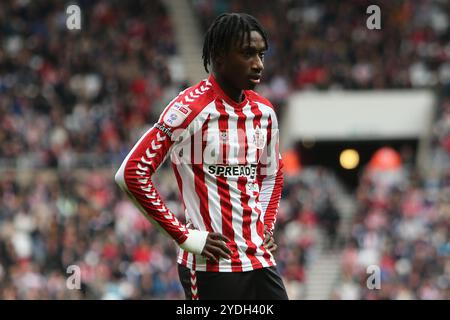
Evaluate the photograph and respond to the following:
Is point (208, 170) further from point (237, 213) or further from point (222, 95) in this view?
point (222, 95)

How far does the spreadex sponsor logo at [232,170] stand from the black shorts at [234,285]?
0.49 meters

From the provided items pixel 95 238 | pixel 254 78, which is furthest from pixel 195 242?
pixel 95 238

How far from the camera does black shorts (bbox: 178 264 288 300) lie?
5.30 m

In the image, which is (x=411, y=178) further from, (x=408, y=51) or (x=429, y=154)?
(x=408, y=51)

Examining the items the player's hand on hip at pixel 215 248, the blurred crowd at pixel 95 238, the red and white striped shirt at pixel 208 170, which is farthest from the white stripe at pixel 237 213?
the blurred crowd at pixel 95 238

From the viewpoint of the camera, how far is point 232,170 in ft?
17.7

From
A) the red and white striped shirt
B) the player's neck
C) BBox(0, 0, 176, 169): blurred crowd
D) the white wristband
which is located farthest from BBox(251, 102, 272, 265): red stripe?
BBox(0, 0, 176, 169): blurred crowd

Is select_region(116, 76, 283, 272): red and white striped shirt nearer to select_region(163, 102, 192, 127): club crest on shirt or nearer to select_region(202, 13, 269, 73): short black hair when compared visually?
select_region(163, 102, 192, 127): club crest on shirt

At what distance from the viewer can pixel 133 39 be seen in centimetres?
2472

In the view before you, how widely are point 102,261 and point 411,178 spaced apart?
653 cm

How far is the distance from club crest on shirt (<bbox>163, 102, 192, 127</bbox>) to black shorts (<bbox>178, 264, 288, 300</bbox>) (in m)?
0.75

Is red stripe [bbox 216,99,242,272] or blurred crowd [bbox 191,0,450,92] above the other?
blurred crowd [bbox 191,0,450,92]

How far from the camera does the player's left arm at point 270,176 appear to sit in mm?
5652

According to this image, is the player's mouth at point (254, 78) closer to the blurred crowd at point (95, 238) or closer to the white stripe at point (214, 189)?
the white stripe at point (214, 189)
